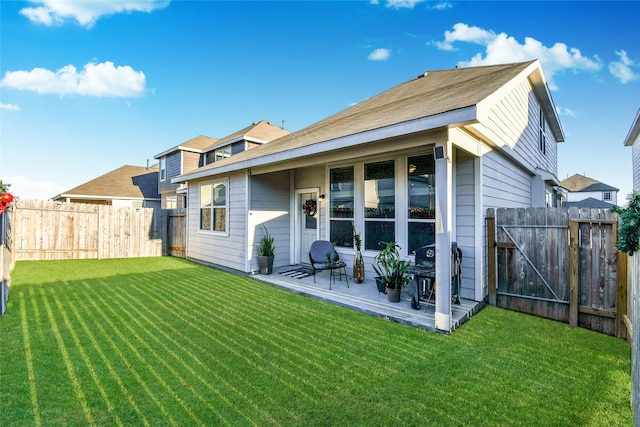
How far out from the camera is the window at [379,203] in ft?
18.3

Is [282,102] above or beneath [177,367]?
above

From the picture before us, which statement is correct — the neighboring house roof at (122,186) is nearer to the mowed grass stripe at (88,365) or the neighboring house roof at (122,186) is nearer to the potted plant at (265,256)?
the potted plant at (265,256)

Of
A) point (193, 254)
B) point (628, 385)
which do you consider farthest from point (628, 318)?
point (193, 254)

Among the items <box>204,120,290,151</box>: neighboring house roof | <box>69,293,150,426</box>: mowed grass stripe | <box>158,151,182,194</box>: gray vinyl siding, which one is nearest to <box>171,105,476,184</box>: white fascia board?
<box>69,293,150,426</box>: mowed grass stripe

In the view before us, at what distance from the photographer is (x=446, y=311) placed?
3.62m

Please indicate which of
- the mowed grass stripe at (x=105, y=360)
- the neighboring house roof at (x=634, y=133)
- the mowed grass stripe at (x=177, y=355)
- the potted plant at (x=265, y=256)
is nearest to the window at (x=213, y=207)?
the potted plant at (x=265, y=256)

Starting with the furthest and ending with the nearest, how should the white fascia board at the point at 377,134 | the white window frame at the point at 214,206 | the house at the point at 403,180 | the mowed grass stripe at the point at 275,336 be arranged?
the white window frame at the point at 214,206 < the house at the point at 403,180 < the white fascia board at the point at 377,134 < the mowed grass stripe at the point at 275,336

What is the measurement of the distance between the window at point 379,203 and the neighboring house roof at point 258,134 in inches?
455

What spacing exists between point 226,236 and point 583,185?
47.2m

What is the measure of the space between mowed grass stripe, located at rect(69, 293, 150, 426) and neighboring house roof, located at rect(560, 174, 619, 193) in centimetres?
4674

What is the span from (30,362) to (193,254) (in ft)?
21.4

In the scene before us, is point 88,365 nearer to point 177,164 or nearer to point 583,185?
point 177,164

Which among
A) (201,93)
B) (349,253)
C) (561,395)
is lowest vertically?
(561,395)

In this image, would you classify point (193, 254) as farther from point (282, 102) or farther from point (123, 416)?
point (282, 102)
